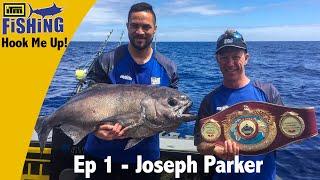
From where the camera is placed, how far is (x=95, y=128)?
3238 mm

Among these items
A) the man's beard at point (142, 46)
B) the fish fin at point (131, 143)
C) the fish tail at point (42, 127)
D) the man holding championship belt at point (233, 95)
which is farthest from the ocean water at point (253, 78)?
the fish fin at point (131, 143)

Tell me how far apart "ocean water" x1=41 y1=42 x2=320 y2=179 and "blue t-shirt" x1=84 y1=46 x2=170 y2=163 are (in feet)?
1.15

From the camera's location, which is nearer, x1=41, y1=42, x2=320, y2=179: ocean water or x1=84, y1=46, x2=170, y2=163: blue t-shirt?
x1=84, y1=46, x2=170, y2=163: blue t-shirt

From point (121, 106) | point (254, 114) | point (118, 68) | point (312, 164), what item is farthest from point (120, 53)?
point (312, 164)

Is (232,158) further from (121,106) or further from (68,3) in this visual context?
(68,3)

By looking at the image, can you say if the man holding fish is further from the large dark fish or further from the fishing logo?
the fishing logo

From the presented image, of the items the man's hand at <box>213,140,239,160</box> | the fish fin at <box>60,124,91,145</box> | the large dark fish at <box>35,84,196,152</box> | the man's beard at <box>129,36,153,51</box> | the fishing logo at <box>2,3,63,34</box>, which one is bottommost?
the man's hand at <box>213,140,239,160</box>

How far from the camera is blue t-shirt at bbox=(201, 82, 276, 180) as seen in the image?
3.10 meters

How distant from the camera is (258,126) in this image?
3189 mm

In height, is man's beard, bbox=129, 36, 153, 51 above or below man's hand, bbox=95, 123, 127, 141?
above

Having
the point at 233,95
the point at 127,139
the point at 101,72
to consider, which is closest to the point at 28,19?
the point at 101,72

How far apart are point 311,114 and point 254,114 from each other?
0.41 m

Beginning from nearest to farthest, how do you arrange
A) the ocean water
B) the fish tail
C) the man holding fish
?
the man holding fish → the fish tail → the ocean water

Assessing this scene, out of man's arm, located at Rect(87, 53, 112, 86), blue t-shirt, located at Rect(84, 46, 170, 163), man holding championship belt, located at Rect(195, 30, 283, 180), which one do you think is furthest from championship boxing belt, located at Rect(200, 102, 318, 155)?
man's arm, located at Rect(87, 53, 112, 86)
